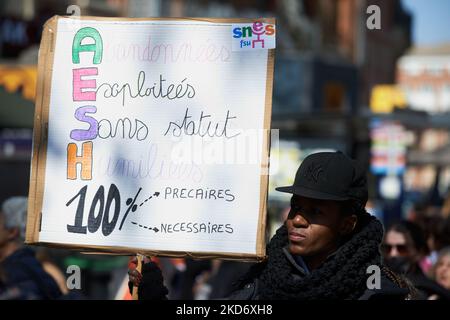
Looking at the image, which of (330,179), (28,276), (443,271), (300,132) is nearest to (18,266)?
(28,276)

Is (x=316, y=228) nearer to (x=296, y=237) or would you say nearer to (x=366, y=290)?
(x=296, y=237)

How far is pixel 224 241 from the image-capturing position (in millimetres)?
3516

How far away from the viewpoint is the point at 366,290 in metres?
3.21

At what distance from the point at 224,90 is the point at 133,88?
14.2 inches

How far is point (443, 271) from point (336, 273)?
9.80 feet

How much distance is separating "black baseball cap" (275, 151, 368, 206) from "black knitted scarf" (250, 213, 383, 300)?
0.13 metres

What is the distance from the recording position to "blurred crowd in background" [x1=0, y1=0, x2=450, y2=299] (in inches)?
217

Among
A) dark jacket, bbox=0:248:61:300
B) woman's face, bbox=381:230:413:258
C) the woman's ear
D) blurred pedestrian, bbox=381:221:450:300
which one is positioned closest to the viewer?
the woman's ear

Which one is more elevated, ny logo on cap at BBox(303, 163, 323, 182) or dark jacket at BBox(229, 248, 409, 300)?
ny logo on cap at BBox(303, 163, 323, 182)

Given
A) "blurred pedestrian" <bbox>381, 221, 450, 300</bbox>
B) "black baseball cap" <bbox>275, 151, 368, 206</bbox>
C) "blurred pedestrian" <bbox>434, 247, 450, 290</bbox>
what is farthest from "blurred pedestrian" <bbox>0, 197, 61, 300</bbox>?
"blurred pedestrian" <bbox>434, 247, 450, 290</bbox>

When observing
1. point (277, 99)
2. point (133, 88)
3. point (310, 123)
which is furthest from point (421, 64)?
point (133, 88)

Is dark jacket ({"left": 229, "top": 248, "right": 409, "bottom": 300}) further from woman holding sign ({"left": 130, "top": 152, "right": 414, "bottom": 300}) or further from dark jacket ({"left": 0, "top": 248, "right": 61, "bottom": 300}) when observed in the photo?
dark jacket ({"left": 0, "top": 248, "right": 61, "bottom": 300})
